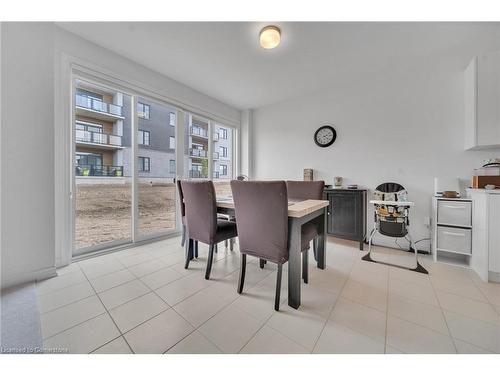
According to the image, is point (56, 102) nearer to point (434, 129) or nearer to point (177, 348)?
point (177, 348)

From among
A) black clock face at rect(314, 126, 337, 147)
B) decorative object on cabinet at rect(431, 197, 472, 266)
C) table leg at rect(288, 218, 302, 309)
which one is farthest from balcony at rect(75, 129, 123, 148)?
decorative object on cabinet at rect(431, 197, 472, 266)

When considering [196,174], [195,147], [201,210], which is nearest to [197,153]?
[195,147]

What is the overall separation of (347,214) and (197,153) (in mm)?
2779

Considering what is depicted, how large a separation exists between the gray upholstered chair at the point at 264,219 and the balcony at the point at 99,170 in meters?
2.06

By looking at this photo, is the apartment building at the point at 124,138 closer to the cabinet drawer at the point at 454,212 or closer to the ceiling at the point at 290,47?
the ceiling at the point at 290,47

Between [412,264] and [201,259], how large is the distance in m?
2.48

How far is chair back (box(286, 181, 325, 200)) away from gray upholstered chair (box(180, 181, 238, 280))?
2.97 feet

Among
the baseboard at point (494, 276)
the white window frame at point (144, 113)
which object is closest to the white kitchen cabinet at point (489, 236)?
the baseboard at point (494, 276)

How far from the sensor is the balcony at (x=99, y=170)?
234cm

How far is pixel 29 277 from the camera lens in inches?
70.1

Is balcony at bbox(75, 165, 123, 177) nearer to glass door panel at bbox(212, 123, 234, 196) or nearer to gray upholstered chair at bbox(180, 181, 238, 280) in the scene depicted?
gray upholstered chair at bbox(180, 181, 238, 280)

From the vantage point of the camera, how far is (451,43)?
7.48 ft

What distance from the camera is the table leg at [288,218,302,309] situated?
4.80 ft
